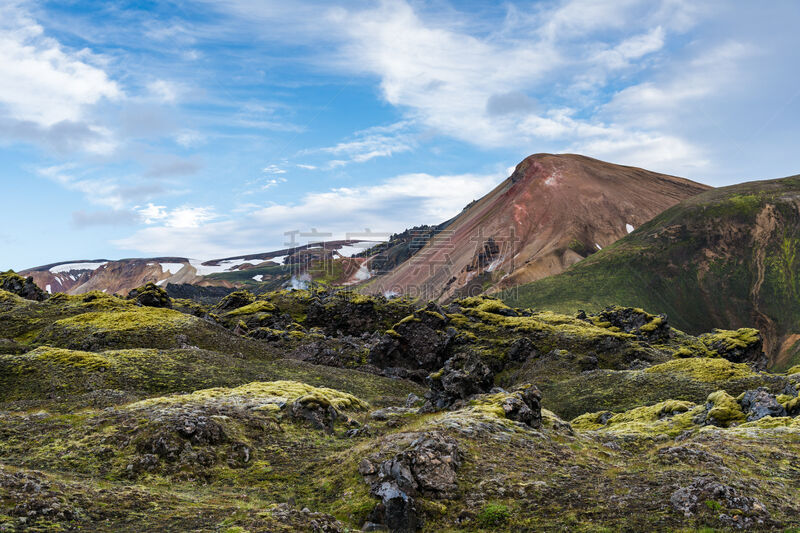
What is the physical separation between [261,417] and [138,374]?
21142mm

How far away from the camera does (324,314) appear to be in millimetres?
100438

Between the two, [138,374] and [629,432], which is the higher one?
[138,374]

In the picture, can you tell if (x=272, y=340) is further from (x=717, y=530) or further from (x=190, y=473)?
(x=717, y=530)

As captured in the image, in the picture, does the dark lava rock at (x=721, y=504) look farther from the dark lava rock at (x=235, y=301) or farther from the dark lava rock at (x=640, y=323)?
the dark lava rock at (x=235, y=301)

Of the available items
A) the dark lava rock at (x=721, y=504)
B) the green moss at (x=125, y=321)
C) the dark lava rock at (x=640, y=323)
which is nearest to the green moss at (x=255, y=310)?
the green moss at (x=125, y=321)

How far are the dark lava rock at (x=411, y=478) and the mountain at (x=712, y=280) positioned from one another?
149664mm

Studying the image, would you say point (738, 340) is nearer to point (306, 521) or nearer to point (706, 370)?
point (706, 370)

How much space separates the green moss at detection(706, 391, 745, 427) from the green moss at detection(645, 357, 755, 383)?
1575 centimetres

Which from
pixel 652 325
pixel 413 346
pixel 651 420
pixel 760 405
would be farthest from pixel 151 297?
pixel 652 325

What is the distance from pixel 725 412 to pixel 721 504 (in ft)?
70.0

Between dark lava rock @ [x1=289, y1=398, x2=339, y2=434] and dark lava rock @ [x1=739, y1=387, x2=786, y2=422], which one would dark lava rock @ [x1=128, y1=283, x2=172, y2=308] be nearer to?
dark lava rock @ [x1=289, y1=398, x2=339, y2=434]

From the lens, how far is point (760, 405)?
3375 centimetres

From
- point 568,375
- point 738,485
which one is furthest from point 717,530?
point 568,375

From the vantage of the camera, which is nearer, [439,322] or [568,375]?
[568,375]
